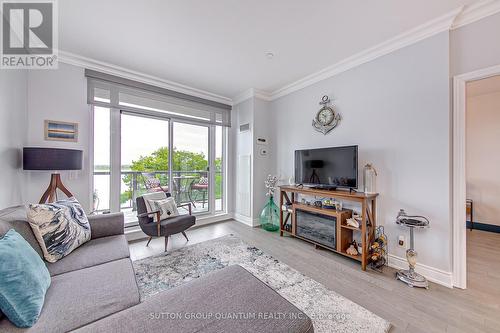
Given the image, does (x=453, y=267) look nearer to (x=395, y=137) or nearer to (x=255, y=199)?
(x=395, y=137)

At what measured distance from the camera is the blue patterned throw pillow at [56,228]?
4.89 ft

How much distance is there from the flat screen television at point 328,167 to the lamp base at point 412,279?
104 centimetres

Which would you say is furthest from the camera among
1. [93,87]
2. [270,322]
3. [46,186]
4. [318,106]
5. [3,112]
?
[318,106]

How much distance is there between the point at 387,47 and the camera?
2.41m

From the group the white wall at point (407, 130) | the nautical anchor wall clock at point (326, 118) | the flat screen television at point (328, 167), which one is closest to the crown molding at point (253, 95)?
the nautical anchor wall clock at point (326, 118)

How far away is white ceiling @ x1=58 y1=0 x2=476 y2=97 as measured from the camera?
1869 millimetres

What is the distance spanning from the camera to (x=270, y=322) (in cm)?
87

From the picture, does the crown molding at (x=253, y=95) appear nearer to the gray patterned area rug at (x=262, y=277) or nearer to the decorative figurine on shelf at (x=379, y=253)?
the gray patterned area rug at (x=262, y=277)

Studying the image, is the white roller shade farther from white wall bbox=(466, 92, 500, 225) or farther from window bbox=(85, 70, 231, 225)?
white wall bbox=(466, 92, 500, 225)

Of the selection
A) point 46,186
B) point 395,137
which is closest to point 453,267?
point 395,137

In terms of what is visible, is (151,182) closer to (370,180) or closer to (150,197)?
(150,197)

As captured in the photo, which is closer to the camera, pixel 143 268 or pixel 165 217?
pixel 143 268

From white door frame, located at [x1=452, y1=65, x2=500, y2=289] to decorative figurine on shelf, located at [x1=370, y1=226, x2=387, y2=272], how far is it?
1.94ft

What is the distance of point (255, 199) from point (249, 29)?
2868 millimetres
